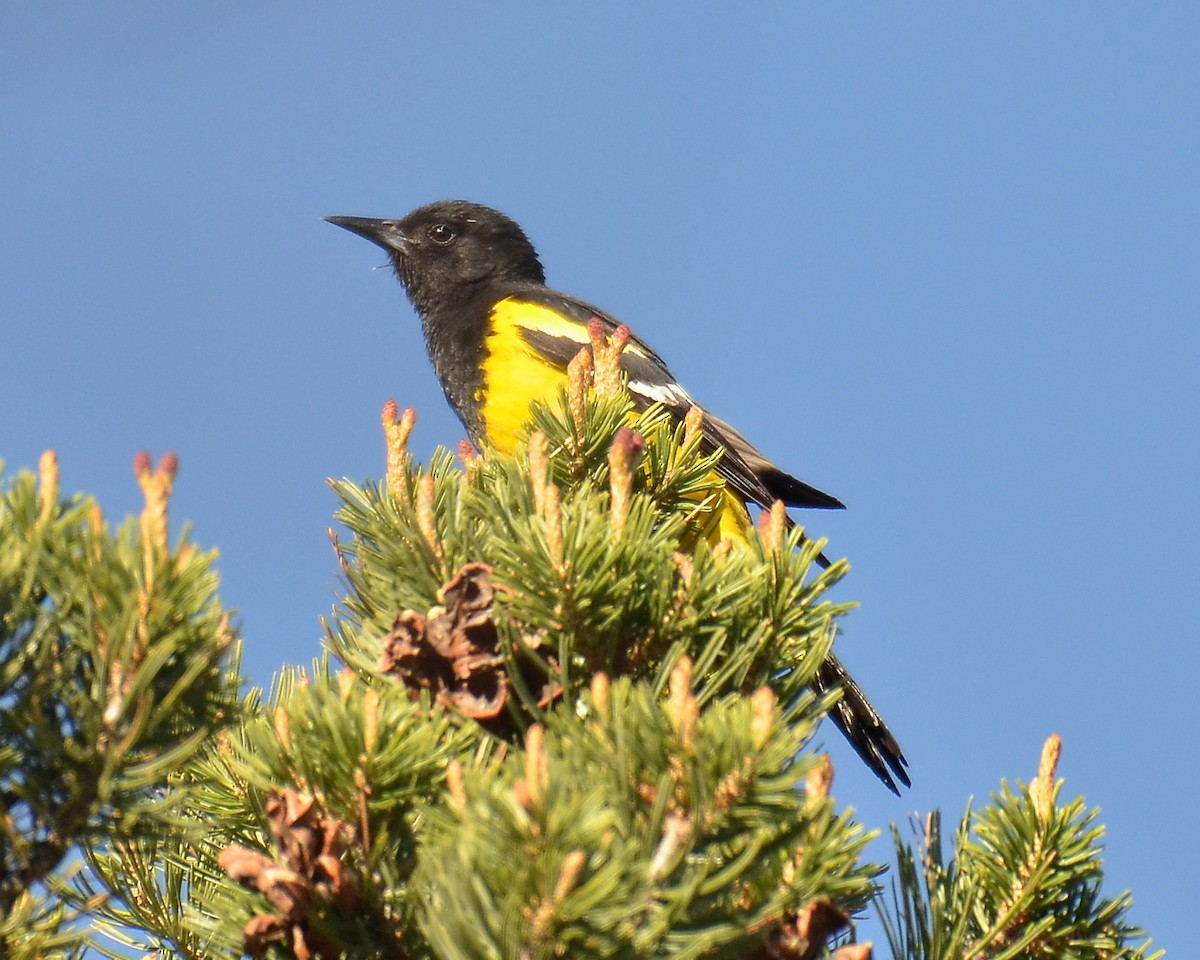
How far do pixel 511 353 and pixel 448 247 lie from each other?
144 centimetres

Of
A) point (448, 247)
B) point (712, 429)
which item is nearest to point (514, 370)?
point (712, 429)

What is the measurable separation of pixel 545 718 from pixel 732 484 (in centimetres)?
308

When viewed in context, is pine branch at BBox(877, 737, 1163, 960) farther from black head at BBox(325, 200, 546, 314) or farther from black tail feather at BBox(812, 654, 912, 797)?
black head at BBox(325, 200, 546, 314)

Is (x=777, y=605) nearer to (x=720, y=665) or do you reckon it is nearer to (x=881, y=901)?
(x=720, y=665)

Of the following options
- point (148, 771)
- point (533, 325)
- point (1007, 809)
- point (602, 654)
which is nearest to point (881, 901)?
point (1007, 809)

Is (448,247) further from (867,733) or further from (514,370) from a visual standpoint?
(867,733)

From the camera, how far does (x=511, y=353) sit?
4715 millimetres

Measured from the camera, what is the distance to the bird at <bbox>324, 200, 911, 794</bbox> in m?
4.18

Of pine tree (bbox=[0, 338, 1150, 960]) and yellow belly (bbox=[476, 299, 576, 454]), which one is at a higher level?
yellow belly (bbox=[476, 299, 576, 454])

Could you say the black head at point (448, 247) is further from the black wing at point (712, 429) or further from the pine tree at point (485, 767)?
the pine tree at point (485, 767)

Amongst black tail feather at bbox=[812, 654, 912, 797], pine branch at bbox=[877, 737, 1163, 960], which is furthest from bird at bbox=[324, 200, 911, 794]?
pine branch at bbox=[877, 737, 1163, 960]

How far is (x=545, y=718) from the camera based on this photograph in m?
1.49

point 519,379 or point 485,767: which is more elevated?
point 519,379

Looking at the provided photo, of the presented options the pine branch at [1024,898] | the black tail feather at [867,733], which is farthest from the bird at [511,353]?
the pine branch at [1024,898]
